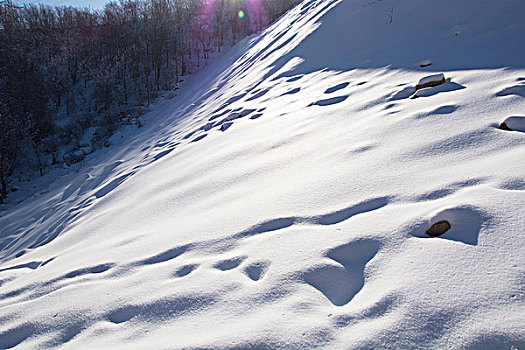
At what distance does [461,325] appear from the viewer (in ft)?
3.17

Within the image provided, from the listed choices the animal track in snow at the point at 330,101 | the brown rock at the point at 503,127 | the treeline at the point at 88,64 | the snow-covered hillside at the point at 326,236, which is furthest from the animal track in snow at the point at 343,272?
the treeline at the point at 88,64

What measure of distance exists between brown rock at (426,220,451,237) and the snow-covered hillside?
0.08ft

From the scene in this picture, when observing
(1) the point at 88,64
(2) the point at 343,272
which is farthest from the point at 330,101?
(1) the point at 88,64

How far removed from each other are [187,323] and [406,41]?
534 cm

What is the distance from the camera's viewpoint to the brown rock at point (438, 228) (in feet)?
4.50

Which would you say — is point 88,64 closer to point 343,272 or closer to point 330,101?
point 330,101

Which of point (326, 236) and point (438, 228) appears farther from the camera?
point (326, 236)

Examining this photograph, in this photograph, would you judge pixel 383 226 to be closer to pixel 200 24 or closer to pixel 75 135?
pixel 75 135

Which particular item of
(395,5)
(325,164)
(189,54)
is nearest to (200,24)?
(189,54)

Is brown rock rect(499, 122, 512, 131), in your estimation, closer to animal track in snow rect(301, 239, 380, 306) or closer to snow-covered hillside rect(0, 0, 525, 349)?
snow-covered hillside rect(0, 0, 525, 349)

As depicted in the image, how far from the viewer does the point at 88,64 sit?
80.4 feet

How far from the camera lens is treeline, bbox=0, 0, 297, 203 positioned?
57.5 ft

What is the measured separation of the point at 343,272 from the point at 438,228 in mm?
489

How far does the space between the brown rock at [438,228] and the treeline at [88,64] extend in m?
16.7
